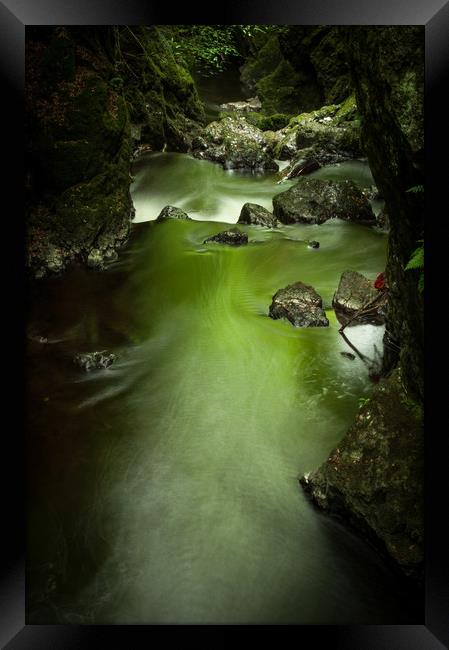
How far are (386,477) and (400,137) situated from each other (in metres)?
1.89

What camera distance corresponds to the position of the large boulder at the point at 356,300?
3.88m

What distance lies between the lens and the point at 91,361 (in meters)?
3.71

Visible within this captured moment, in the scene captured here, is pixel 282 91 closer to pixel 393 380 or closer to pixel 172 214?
pixel 172 214

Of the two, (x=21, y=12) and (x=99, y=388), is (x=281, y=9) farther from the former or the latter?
(x=99, y=388)

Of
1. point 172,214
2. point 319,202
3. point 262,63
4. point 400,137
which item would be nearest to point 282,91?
point 262,63

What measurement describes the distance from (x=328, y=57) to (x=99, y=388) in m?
7.44

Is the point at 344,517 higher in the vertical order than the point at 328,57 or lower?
lower

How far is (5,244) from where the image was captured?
2.63 m

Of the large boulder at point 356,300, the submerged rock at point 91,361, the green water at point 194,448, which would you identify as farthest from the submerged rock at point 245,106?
the submerged rock at point 91,361

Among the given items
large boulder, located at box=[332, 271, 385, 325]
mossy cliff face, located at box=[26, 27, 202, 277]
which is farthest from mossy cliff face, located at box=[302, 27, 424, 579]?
mossy cliff face, located at box=[26, 27, 202, 277]

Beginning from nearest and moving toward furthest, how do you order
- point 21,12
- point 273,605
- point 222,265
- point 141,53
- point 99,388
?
point 273,605, point 21,12, point 99,388, point 222,265, point 141,53

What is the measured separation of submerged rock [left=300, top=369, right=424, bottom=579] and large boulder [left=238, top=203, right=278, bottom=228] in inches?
154

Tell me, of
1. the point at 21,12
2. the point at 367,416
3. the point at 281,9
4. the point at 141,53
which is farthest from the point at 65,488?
the point at 141,53

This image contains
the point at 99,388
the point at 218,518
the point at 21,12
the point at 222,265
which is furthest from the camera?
the point at 222,265
